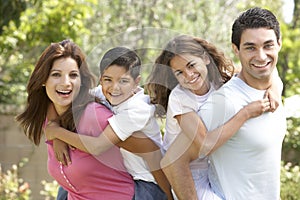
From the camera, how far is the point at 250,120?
3035 mm

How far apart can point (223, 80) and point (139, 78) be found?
361 millimetres

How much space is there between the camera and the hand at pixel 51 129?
3.46 metres

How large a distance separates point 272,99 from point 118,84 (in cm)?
65

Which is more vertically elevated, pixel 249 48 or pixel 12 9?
pixel 12 9

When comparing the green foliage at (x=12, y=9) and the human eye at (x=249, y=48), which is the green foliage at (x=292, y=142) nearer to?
the green foliage at (x=12, y=9)

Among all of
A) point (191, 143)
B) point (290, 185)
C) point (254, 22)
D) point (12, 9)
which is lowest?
point (290, 185)

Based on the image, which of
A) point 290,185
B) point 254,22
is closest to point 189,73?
point 254,22

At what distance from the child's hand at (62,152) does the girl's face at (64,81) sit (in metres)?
0.18

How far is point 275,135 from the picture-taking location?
306 centimetres

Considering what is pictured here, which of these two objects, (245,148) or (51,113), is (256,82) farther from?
(51,113)

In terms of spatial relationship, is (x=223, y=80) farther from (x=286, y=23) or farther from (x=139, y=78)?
(x=286, y=23)

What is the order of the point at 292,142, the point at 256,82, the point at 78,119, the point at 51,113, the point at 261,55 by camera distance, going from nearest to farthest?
the point at 261,55, the point at 256,82, the point at 78,119, the point at 51,113, the point at 292,142

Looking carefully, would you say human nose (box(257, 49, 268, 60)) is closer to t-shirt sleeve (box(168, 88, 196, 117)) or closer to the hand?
t-shirt sleeve (box(168, 88, 196, 117))

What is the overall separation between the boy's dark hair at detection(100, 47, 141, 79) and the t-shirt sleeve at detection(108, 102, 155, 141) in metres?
0.14
